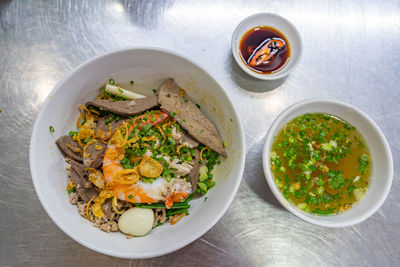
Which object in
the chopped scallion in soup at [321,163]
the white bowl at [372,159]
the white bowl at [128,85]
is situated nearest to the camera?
the white bowl at [128,85]

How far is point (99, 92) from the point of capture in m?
1.64

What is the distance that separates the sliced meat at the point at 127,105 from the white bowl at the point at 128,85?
0.32ft

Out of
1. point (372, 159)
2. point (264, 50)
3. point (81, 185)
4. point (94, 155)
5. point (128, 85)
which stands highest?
point (264, 50)

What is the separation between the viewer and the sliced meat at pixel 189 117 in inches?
61.7

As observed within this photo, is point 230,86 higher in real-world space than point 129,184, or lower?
higher

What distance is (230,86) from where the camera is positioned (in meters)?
1.94

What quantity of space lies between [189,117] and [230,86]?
487 millimetres

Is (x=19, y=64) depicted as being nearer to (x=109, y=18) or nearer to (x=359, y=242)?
(x=109, y=18)

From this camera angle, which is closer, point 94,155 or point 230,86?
point 94,155

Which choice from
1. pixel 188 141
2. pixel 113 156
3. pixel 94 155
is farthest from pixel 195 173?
pixel 94 155

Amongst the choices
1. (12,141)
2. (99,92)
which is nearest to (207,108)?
(99,92)

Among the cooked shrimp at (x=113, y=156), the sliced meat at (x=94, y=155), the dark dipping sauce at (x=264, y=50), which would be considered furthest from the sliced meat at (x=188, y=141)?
the dark dipping sauce at (x=264, y=50)

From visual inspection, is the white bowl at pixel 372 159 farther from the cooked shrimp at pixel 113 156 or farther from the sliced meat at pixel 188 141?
the cooked shrimp at pixel 113 156

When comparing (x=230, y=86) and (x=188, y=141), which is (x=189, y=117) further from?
(x=230, y=86)
